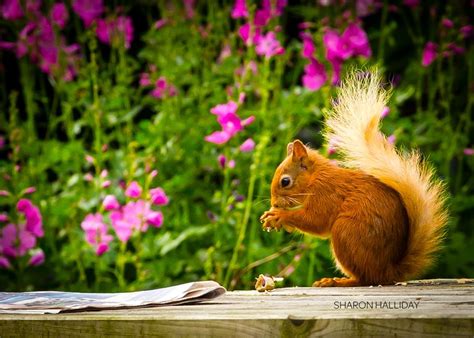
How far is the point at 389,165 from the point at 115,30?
2099 mm

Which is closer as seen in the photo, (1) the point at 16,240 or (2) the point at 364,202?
(2) the point at 364,202

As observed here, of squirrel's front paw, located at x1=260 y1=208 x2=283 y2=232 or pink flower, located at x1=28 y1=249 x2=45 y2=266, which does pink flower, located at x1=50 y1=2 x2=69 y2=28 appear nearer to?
pink flower, located at x1=28 y1=249 x2=45 y2=266

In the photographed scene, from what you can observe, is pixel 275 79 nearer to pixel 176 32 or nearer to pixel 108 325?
pixel 176 32

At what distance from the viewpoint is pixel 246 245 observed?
356 centimetres

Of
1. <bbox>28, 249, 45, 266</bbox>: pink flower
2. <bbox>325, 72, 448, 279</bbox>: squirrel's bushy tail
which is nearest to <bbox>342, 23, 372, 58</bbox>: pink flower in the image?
<bbox>325, 72, 448, 279</bbox>: squirrel's bushy tail

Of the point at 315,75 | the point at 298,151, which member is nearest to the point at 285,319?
the point at 298,151

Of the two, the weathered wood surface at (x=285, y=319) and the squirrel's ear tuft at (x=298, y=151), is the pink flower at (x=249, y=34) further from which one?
the weathered wood surface at (x=285, y=319)

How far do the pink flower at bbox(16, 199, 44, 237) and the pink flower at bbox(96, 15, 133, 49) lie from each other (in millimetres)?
944

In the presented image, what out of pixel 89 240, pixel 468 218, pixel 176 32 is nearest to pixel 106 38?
pixel 176 32

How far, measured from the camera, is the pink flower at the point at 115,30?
158 inches

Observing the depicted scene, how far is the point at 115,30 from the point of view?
4.02 m

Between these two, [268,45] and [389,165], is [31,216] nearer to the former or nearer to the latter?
[268,45]

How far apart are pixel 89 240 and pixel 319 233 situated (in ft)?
4.25

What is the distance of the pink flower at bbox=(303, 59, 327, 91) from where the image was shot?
3.53 meters
